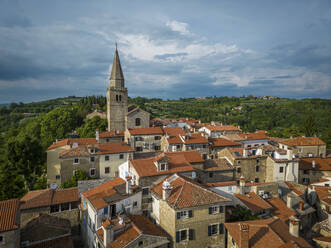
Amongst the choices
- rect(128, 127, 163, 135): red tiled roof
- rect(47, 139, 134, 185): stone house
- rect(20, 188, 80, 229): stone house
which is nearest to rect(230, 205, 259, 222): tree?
rect(20, 188, 80, 229): stone house

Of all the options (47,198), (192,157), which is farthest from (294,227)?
(47,198)

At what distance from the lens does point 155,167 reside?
27.8 metres

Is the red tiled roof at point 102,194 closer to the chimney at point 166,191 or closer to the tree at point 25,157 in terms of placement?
the chimney at point 166,191

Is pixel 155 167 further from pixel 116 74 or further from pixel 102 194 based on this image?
pixel 116 74

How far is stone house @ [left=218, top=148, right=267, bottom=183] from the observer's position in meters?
36.1

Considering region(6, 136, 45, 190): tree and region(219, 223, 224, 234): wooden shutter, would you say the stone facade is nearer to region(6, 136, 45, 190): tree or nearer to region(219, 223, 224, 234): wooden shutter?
region(6, 136, 45, 190): tree

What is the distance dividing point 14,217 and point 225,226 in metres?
18.6

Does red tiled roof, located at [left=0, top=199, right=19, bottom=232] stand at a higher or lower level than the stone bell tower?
lower

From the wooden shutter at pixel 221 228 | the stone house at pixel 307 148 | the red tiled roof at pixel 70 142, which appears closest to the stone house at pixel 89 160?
the red tiled roof at pixel 70 142

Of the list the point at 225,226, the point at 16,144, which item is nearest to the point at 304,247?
the point at 225,226

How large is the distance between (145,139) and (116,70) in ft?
73.9

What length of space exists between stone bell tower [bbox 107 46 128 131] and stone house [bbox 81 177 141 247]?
3377 cm

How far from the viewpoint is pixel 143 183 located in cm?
2588

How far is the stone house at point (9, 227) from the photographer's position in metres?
18.3
